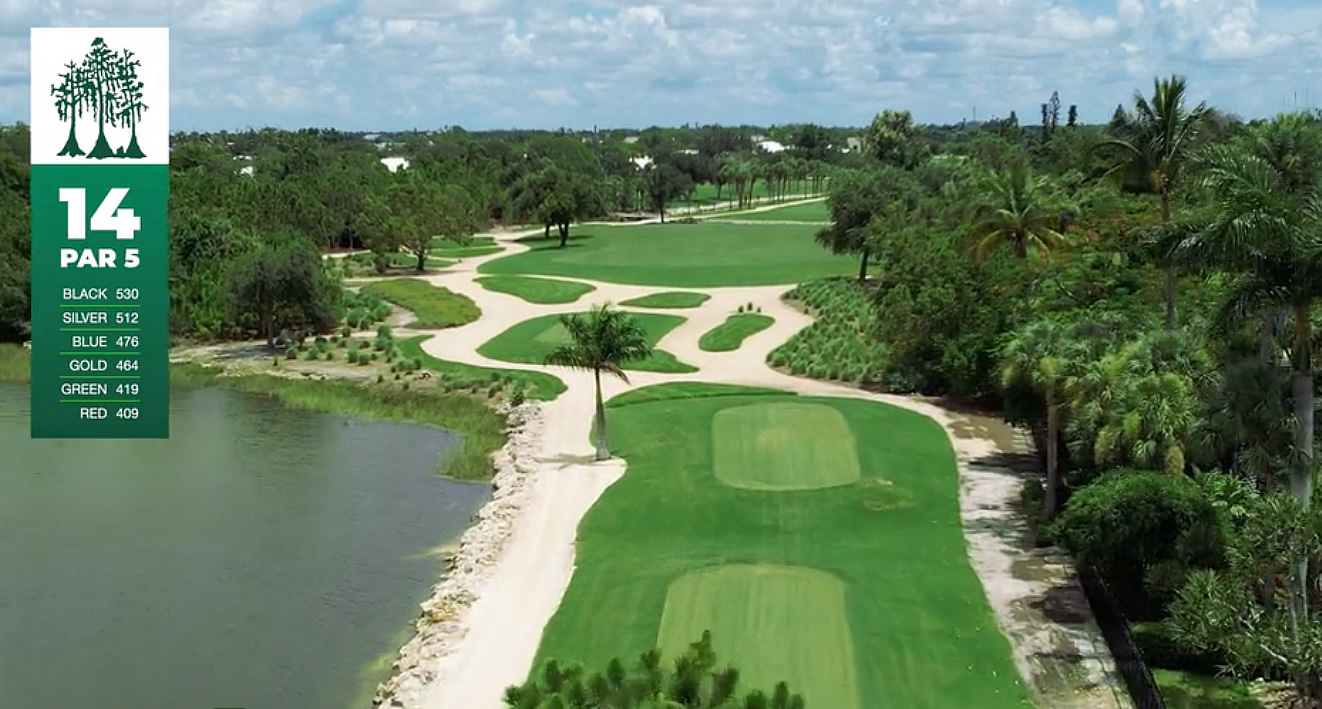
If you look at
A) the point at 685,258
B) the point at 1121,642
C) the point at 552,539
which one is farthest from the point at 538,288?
the point at 1121,642

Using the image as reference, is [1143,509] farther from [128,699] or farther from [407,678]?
[128,699]

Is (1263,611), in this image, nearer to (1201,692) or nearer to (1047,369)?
(1201,692)

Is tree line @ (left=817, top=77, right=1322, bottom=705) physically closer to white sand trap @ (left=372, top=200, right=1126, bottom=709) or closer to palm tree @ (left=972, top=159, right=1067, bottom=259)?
white sand trap @ (left=372, top=200, right=1126, bottom=709)

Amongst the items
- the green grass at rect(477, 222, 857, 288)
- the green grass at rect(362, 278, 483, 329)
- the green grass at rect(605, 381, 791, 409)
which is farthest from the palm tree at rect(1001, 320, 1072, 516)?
the green grass at rect(477, 222, 857, 288)

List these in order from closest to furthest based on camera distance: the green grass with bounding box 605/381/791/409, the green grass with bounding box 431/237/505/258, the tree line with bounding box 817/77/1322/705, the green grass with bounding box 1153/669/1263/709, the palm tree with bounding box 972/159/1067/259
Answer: the tree line with bounding box 817/77/1322/705 < the green grass with bounding box 1153/669/1263/709 < the green grass with bounding box 605/381/791/409 < the palm tree with bounding box 972/159/1067/259 < the green grass with bounding box 431/237/505/258

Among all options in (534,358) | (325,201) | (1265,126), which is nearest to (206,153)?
(325,201)
